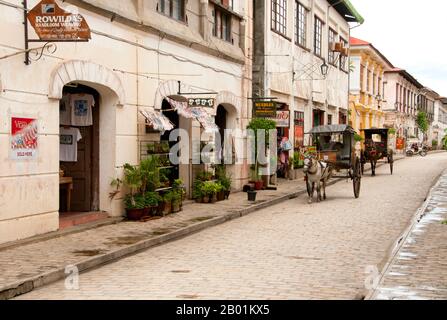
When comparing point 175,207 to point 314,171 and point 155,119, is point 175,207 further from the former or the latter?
point 314,171

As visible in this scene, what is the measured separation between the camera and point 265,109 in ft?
62.4

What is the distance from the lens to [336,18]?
3216 centimetres

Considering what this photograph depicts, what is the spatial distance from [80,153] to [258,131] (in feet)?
25.8

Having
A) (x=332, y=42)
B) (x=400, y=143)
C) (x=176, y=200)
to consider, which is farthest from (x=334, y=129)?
(x=400, y=143)

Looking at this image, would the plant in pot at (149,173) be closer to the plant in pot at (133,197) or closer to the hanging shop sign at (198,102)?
the plant in pot at (133,197)

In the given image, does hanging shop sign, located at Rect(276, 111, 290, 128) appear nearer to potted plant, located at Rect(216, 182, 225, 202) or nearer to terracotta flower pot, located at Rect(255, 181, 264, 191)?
terracotta flower pot, located at Rect(255, 181, 264, 191)

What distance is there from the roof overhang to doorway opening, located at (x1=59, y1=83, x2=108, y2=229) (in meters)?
20.7

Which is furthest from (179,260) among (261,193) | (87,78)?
(261,193)

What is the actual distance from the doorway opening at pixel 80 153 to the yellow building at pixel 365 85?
85.9 ft

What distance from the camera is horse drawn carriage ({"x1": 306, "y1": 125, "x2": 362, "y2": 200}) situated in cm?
1745

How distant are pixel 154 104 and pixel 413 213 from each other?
635 centimetres

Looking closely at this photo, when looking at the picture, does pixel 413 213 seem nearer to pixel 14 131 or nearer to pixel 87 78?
pixel 87 78

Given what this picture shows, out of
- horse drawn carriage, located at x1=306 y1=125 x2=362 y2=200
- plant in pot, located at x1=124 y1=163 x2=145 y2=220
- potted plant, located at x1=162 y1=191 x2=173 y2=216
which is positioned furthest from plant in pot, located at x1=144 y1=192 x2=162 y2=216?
horse drawn carriage, located at x1=306 y1=125 x2=362 y2=200

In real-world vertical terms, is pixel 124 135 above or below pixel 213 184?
above
